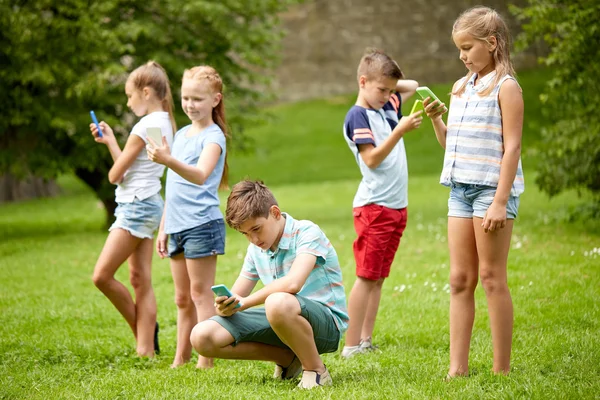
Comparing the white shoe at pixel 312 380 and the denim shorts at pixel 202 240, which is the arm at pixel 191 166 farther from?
the white shoe at pixel 312 380

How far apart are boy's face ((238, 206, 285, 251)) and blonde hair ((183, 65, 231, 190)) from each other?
2.93 feet

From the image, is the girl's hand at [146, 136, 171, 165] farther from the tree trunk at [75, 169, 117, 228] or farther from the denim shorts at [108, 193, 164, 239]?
the tree trunk at [75, 169, 117, 228]

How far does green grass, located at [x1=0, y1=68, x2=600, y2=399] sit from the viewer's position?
13.5 ft

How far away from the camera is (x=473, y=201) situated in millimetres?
4023

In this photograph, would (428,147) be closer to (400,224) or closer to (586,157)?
(586,157)

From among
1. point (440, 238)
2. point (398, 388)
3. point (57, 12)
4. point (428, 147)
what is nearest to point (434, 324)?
point (398, 388)

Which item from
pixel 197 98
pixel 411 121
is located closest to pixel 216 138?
pixel 197 98

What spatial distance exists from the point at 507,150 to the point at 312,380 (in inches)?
59.0

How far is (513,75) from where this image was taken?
3.97 metres

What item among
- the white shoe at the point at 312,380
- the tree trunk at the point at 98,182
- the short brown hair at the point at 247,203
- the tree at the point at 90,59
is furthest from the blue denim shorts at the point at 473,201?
the tree trunk at the point at 98,182

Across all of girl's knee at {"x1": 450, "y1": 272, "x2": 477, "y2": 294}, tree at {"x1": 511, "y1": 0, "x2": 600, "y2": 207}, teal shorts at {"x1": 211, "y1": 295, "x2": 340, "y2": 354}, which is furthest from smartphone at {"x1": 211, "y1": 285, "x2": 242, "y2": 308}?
tree at {"x1": 511, "y1": 0, "x2": 600, "y2": 207}

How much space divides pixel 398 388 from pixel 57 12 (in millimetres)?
9031

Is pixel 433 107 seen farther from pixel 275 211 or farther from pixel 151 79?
pixel 151 79

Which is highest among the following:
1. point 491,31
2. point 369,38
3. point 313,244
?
point 369,38
